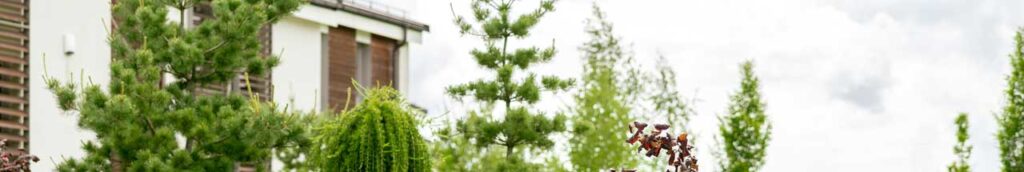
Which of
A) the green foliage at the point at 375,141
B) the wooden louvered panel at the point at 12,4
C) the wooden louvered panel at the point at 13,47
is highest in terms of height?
the wooden louvered panel at the point at 12,4

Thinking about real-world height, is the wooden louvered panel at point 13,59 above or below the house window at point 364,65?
below

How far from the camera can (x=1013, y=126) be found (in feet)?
89.2

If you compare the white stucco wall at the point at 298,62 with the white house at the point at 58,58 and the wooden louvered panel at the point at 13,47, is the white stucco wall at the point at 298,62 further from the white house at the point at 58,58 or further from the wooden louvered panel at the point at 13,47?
the wooden louvered panel at the point at 13,47

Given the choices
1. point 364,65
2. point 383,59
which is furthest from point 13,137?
point 383,59

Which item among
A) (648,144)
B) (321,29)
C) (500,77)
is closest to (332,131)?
(648,144)

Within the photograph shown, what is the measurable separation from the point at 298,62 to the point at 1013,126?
9.62 meters

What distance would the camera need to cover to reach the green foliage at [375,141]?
13.0m

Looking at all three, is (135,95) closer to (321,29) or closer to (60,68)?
(60,68)

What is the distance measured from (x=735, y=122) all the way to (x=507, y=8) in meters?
5.78

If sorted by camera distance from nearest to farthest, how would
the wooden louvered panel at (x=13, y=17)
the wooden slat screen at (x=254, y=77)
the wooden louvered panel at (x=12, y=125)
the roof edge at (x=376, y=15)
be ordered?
the wooden louvered panel at (x=12, y=125) < the wooden louvered panel at (x=13, y=17) < the wooden slat screen at (x=254, y=77) < the roof edge at (x=376, y=15)

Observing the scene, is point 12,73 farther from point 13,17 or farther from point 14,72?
point 13,17

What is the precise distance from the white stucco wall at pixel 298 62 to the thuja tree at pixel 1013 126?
363 inches

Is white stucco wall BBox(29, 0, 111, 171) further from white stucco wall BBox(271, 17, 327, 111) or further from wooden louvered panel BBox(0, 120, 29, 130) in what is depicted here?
white stucco wall BBox(271, 17, 327, 111)

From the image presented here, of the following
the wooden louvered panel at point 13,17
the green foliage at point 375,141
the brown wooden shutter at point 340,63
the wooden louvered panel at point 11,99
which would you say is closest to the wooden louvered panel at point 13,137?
the wooden louvered panel at point 11,99
